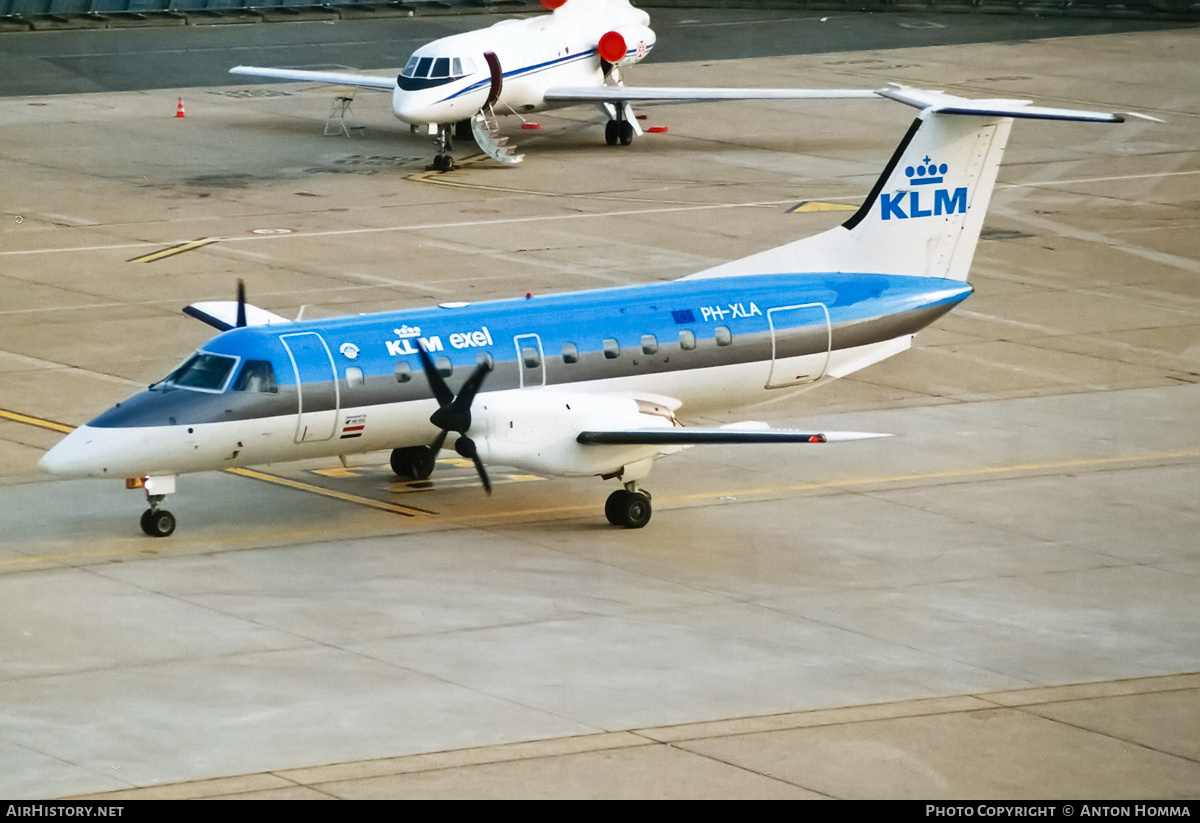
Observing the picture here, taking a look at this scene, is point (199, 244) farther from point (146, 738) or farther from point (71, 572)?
point (146, 738)

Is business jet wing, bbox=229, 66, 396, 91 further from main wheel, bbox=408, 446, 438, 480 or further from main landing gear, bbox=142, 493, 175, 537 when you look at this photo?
main landing gear, bbox=142, 493, 175, 537

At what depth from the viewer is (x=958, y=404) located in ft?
104

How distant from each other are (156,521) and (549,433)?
5.13m

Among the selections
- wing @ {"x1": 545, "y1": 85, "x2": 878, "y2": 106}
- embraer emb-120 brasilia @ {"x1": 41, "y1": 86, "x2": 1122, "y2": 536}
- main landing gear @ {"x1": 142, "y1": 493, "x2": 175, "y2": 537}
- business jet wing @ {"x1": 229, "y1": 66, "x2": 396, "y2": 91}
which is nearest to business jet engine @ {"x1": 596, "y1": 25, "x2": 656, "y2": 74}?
wing @ {"x1": 545, "y1": 85, "x2": 878, "y2": 106}

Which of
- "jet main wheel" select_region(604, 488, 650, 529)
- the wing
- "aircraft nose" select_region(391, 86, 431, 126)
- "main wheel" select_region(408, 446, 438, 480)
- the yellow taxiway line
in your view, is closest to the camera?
"jet main wheel" select_region(604, 488, 650, 529)

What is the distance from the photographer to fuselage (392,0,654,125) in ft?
163

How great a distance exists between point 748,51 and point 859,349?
141 feet

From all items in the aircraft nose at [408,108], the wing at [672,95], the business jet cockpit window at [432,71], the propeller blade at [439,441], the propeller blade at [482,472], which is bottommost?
the propeller blade at [482,472]

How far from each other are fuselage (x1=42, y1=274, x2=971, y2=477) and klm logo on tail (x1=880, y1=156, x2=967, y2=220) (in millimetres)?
1073

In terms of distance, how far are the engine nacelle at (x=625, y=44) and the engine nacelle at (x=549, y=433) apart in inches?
1173

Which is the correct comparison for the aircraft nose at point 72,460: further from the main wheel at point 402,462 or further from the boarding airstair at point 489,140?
the boarding airstair at point 489,140

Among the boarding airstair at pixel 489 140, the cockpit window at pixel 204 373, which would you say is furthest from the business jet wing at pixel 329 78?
the cockpit window at pixel 204 373

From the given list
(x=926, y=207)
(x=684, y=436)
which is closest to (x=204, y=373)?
(x=684, y=436)

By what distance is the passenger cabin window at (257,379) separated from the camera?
2441 cm
